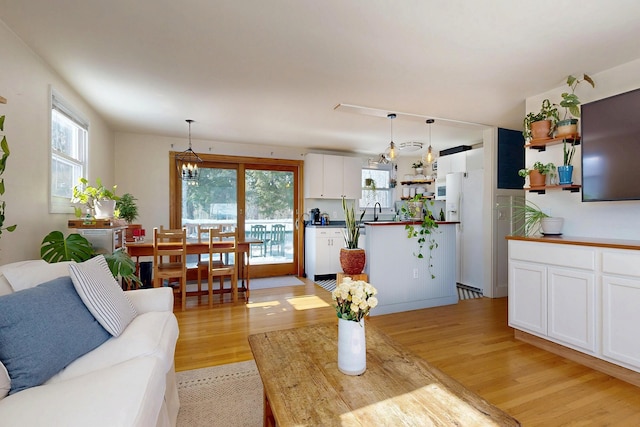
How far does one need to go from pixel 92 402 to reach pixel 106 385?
0.08 meters

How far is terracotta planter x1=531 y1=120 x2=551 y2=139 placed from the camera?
2.93 meters

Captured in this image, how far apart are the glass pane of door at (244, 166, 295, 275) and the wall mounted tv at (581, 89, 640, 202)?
4.25 m

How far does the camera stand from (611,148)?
7.85 ft

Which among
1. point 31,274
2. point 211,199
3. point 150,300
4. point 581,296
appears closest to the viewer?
point 31,274

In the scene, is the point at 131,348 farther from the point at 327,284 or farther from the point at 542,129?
the point at 327,284

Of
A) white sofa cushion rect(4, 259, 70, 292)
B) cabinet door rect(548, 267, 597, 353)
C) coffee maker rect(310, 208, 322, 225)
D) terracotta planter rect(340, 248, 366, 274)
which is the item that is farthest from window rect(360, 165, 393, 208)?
white sofa cushion rect(4, 259, 70, 292)

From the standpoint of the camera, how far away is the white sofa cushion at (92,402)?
0.91 m

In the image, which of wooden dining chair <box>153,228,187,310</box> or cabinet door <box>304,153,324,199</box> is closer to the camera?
wooden dining chair <box>153,228,187,310</box>

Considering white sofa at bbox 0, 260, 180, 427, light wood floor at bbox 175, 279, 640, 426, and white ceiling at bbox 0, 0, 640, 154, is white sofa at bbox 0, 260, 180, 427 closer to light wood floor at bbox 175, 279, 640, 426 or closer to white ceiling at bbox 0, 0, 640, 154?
light wood floor at bbox 175, 279, 640, 426

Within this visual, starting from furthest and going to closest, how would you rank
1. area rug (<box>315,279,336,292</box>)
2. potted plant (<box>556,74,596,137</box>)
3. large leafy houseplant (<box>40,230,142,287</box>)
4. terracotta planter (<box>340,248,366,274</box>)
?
area rug (<box>315,279,336,292</box>) < terracotta planter (<box>340,248,366,274</box>) < potted plant (<box>556,74,596,137</box>) < large leafy houseplant (<box>40,230,142,287</box>)

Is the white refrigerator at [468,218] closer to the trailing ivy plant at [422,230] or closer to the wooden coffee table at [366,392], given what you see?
the trailing ivy plant at [422,230]

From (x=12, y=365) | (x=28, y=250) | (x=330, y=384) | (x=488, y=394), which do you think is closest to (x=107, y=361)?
(x=12, y=365)

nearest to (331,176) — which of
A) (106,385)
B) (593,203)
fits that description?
(593,203)

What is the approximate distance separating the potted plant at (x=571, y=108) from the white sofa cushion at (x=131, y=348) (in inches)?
133
